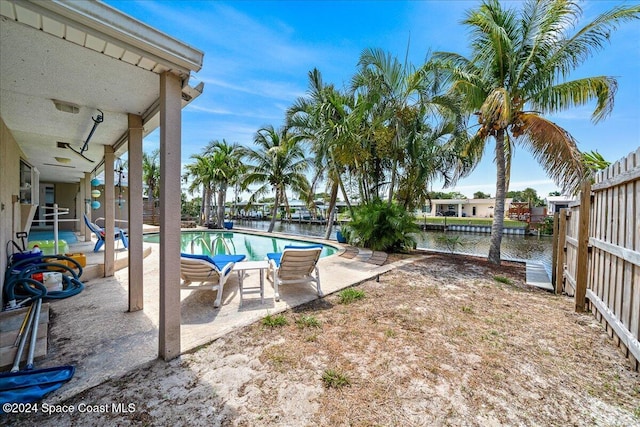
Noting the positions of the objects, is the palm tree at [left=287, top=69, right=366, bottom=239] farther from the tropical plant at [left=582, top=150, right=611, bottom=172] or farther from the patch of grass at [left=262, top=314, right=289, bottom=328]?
the patch of grass at [left=262, top=314, right=289, bottom=328]

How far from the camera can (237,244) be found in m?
13.9

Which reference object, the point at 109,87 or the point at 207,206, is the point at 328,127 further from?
the point at 207,206

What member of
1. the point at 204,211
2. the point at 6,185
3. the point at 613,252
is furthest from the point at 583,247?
the point at 204,211

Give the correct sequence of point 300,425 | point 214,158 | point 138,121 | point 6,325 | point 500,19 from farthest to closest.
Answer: point 214,158, point 500,19, point 138,121, point 6,325, point 300,425

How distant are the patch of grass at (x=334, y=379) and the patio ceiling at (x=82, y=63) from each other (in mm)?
3288

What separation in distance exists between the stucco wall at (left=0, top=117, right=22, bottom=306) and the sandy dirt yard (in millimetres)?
3483

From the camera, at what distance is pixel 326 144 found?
10.5 metres

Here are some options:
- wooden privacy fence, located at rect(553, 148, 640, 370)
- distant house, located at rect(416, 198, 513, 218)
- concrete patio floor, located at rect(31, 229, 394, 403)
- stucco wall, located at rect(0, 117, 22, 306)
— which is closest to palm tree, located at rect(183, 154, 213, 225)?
stucco wall, located at rect(0, 117, 22, 306)

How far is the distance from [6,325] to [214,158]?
1854 centimetres

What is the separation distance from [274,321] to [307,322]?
469 millimetres

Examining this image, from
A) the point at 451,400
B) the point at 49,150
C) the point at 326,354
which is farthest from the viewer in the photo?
the point at 49,150

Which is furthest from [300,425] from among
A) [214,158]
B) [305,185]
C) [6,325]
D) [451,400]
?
[214,158]

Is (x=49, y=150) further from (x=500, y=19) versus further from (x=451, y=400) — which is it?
(x=500, y=19)

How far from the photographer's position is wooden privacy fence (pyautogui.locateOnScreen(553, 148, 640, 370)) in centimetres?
276
